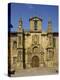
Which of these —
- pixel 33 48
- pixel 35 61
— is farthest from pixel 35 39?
pixel 35 61

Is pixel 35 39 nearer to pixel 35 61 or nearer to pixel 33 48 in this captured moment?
pixel 33 48

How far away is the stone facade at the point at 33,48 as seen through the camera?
2154mm

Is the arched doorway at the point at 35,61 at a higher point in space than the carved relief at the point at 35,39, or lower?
lower

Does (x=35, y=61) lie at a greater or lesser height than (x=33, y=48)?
lesser

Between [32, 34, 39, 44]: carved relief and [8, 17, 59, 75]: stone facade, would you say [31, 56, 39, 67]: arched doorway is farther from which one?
[32, 34, 39, 44]: carved relief

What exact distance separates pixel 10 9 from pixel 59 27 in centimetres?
50

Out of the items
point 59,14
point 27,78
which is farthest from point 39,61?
point 59,14

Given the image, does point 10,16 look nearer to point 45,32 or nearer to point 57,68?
point 45,32

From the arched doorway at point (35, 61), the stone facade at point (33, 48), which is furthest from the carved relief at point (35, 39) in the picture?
the arched doorway at point (35, 61)

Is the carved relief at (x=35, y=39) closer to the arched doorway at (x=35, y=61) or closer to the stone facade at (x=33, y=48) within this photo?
the stone facade at (x=33, y=48)

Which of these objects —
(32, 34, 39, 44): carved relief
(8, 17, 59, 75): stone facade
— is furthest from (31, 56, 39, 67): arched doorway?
(32, 34, 39, 44): carved relief

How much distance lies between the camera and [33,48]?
2225 mm

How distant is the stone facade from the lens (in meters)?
2.15

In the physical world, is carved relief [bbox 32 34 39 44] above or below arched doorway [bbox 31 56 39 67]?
above
